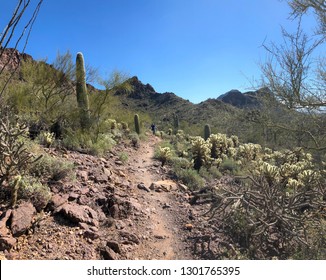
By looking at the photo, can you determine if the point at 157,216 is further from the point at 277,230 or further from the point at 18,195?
the point at 18,195

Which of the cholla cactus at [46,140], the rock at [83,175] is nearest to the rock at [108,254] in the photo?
the rock at [83,175]

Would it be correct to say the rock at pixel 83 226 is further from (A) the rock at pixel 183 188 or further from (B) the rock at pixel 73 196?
(A) the rock at pixel 183 188

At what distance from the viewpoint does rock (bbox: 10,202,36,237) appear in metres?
3.58

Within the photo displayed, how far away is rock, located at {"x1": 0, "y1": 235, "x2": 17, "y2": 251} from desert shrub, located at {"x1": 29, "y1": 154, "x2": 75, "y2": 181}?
5.09ft

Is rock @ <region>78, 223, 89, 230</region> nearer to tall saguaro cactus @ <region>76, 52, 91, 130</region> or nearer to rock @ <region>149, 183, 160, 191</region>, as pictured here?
rock @ <region>149, 183, 160, 191</region>

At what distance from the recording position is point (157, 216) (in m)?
5.79

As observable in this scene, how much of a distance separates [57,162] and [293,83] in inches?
192

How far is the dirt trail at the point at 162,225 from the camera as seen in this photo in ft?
14.5

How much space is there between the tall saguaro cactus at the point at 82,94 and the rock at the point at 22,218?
667 cm

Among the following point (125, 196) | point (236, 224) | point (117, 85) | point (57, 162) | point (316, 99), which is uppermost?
point (117, 85)

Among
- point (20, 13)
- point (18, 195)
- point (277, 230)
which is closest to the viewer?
point (20, 13)

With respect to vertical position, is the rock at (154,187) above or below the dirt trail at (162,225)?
above

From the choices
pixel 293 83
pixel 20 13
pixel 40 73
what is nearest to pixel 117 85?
pixel 40 73

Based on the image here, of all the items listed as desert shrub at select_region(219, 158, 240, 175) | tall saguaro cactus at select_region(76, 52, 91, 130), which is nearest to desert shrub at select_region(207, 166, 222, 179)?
desert shrub at select_region(219, 158, 240, 175)
